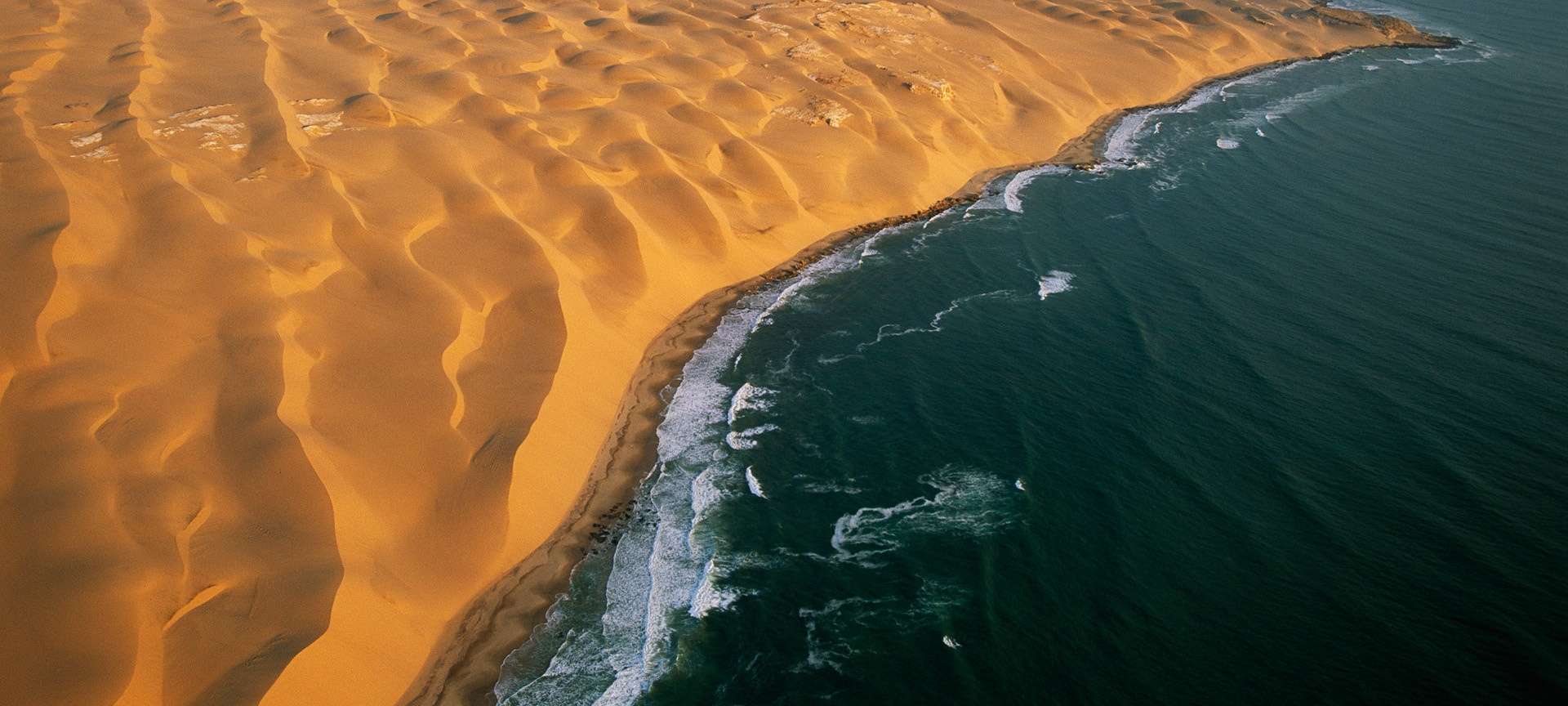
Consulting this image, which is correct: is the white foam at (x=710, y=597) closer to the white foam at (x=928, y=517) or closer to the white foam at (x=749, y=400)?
the white foam at (x=928, y=517)

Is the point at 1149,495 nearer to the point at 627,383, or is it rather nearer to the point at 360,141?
the point at 627,383

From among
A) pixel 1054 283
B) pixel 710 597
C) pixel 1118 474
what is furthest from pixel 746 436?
pixel 1054 283

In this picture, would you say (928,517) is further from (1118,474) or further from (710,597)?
(710,597)

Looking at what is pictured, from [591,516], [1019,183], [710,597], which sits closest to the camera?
[710,597]

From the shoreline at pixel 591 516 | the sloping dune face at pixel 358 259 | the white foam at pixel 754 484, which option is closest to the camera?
the sloping dune face at pixel 358 259

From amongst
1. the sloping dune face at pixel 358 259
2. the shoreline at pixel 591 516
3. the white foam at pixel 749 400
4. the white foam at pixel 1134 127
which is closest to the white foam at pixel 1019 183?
the sloping dune face at pixel 358 259

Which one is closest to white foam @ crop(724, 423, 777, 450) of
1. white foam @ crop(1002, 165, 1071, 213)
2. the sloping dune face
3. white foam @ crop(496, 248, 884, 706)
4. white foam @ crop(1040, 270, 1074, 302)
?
white foam @ crop(496, 248, 884, 706)

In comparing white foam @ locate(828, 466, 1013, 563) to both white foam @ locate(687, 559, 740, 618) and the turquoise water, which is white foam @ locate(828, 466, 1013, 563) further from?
white foam @ locate(687, 559, 740, 618)
